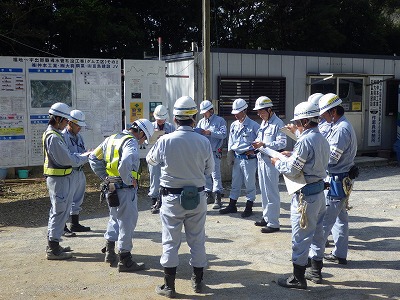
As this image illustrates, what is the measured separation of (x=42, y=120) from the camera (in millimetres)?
9766

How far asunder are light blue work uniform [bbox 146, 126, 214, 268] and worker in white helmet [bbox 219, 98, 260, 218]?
3081mm

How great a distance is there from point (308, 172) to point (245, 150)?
303cm

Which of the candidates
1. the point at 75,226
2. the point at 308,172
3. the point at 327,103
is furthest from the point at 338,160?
the point at 75,226

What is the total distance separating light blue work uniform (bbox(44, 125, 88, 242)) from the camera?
6.48m

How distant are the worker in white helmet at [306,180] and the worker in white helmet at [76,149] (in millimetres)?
3138

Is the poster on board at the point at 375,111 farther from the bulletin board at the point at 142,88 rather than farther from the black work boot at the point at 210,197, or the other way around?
the black work boot at the point at 210,197

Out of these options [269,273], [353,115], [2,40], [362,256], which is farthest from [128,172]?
[2,40]

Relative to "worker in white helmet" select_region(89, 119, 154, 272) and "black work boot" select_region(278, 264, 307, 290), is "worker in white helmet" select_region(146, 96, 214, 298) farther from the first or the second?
"black work boot" select_region(278, 264, 307, 290)

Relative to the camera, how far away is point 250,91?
12977 mm

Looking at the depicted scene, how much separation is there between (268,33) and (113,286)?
19.0 metres

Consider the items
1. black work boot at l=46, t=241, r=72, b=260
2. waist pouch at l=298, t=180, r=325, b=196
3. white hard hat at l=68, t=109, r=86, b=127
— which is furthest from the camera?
white hard hat at l=68, t=109, r=86, b=127

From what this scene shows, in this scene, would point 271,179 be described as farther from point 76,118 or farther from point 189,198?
point 76,118

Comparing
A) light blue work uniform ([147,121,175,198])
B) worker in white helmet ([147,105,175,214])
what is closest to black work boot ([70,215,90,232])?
worker in white helmet ([147,105,175,214])

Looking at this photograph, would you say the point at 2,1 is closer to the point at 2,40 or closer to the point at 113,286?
the point at 2,40
